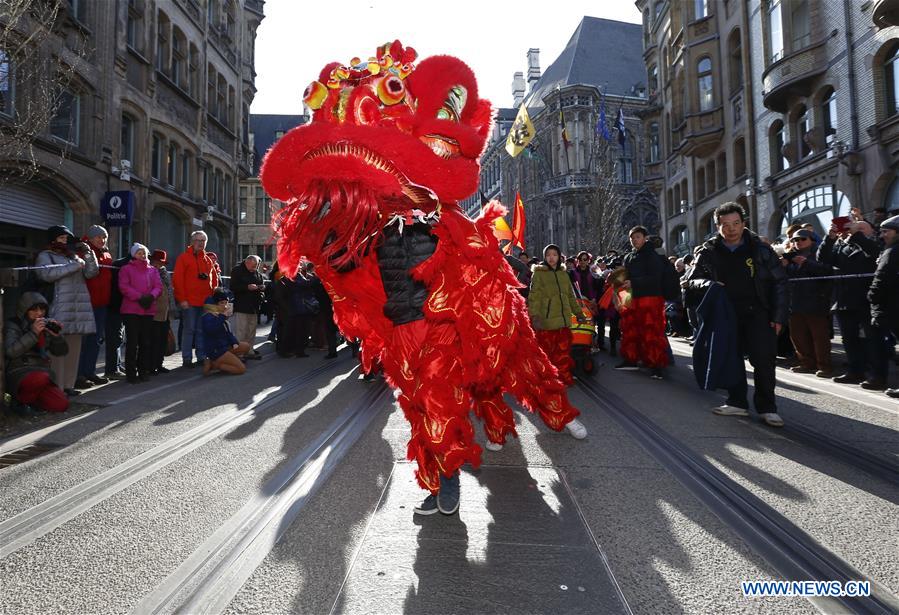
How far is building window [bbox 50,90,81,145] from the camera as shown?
12.4 metres

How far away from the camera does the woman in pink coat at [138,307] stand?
636cm

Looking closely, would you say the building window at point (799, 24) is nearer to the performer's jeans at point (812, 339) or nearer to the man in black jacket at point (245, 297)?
the performer's jeans at point (812, 339)

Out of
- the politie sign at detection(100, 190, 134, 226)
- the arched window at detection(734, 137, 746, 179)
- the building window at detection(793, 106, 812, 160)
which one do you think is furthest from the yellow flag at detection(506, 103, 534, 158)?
the arched window at detection(734, 137, 746, 179)

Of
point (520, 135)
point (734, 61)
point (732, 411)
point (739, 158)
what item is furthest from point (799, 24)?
point (732, 411)

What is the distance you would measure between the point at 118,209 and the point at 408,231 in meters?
13.8

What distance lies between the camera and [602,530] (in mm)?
2301

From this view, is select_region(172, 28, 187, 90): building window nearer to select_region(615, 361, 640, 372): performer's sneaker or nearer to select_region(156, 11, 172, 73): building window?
select_region(156, 11, 172, 73): building window

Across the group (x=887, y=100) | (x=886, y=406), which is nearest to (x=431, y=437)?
(x=886, y=406)

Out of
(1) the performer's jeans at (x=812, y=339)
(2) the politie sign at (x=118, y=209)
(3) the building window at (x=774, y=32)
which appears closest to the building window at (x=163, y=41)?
(2) the politie sign at (x=118, y=209)

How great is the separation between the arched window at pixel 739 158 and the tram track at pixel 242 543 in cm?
2084

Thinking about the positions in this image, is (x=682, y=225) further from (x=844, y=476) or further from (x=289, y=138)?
(x=289, y=138)

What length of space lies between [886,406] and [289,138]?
18.0 feet

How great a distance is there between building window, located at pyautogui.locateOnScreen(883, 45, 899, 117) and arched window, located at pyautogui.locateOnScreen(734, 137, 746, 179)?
7.01 metres

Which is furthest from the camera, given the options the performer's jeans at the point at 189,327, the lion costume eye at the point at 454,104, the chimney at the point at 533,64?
the chimney at the point at 533,64
